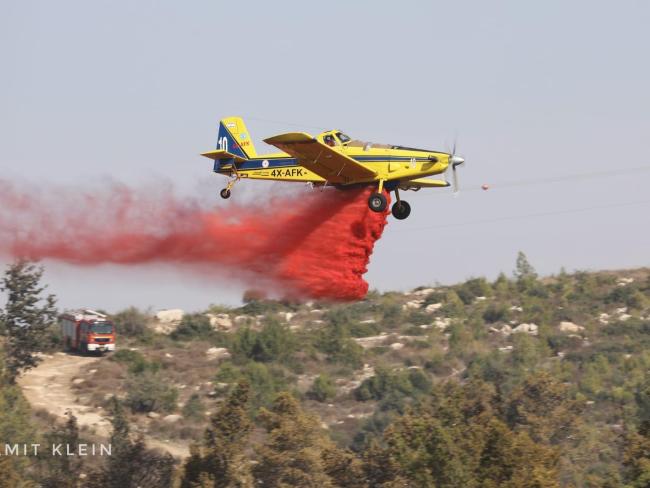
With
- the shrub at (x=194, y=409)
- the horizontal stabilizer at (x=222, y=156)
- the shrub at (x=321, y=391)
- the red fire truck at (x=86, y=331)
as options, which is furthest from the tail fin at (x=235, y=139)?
the shrub at (x=321, y=391)

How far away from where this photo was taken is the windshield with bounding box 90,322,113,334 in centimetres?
8200

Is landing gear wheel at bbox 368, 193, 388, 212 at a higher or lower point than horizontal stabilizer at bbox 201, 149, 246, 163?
lower

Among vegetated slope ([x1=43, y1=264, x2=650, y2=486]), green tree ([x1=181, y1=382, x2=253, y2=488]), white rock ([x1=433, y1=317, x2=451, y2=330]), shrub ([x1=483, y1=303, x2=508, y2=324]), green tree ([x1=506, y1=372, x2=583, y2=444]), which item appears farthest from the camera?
shrub ([x1=483, y1=303, x2=508, y2=324])

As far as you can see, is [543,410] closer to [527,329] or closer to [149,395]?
[149,395]

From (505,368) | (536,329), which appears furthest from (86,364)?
(536,329)

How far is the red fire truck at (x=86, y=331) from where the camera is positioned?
8225cm

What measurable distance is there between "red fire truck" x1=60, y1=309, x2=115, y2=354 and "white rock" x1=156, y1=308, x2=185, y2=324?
2582cm

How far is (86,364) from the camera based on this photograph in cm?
8569

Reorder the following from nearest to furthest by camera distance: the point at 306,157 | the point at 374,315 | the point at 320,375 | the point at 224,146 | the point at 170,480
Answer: the point at 306,157
the point at 224,146
the point at 170,480
the point at 320,375
the point at 374,315

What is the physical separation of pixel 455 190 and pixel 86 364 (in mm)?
58886

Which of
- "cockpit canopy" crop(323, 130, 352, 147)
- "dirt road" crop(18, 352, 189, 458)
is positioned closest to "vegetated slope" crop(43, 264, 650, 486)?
"dirt road" crop(18, 352, 189, 458)

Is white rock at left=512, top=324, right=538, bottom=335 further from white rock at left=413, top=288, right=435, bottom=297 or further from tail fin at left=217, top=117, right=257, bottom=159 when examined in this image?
tail fin at left=217, top=117, right=257, bottom=159

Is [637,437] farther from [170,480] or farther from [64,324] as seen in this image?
[64,324]

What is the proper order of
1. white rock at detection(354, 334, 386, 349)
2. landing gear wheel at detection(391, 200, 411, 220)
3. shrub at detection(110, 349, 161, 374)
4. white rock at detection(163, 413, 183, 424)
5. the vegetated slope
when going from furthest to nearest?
white rock at detection(354, 334, 386, 349) < shrub at detection(110, 349, 161, 374) < white rock at detection(163, 413, 183, 424) < the vegetated slope < landing gear wheel at detection(391, 200, 411, 220)
